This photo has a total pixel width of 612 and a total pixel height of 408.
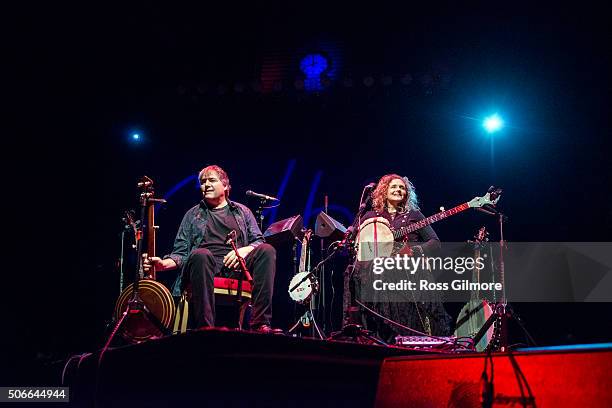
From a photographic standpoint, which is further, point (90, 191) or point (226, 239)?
point (90, 191)

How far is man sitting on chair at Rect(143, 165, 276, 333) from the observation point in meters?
4.09

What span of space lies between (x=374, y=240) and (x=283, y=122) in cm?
266

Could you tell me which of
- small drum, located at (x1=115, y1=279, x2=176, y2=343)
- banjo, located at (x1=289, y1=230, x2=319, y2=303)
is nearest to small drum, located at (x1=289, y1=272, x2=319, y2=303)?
banjo, located at (x1=289, y1=230, x2=319, y2=303)

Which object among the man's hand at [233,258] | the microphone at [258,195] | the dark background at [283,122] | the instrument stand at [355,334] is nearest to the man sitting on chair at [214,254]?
the man's hand at [233,258]

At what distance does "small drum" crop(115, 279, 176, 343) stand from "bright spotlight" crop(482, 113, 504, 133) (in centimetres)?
414

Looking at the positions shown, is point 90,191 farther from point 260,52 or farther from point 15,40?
point 260,52

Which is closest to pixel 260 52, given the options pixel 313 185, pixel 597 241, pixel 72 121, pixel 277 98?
pixel 277 98

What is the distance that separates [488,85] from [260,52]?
2.58 metres

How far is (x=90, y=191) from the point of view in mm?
6664

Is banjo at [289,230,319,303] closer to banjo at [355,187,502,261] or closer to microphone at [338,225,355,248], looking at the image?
microphone at [338,225,355,248]

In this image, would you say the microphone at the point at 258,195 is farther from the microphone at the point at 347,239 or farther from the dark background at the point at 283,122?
the dark background at the point at 283,122

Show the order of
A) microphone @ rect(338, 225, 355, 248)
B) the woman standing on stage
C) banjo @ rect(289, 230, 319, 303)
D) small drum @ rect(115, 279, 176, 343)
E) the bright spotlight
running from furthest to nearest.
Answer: the bright spotlight < banjo @ rect(289, 230, 319, 303) < microphone @ rect(338, 225, 355, 248) < the woman standing on stage < small drum @ rect(115, 279, 176, 343)

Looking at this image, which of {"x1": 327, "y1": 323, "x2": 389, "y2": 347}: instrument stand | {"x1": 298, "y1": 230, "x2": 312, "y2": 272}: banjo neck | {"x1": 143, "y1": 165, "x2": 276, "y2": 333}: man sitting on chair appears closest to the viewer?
{"x1": 327, "y1": 323, "x2": 389, "y2": 347}: instrument stand

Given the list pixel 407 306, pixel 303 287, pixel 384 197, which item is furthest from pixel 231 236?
pixel 384 197
